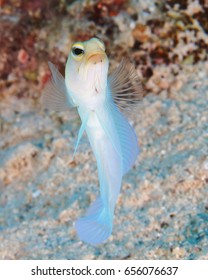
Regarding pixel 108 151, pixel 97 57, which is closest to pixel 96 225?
pixel 108 151

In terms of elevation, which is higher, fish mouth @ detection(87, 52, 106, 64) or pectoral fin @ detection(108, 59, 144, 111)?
fish mouth @ detection(87, 52, 106, 64)

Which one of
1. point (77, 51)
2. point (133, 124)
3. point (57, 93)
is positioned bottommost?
point (133, 124)

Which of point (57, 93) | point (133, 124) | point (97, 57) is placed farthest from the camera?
point (133, 124)

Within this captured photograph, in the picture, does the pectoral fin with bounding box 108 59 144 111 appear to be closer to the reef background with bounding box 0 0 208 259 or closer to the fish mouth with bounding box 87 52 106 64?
the fish mouth with bounding box 87 52 106 64

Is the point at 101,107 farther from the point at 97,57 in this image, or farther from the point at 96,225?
the point at 96,225

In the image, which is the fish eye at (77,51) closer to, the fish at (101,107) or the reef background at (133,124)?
the fish at (101,107)

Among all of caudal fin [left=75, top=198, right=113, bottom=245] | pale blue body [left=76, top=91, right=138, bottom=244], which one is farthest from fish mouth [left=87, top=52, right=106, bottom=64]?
caudal fin [left=75, top=198, right=113, bottom=245]
